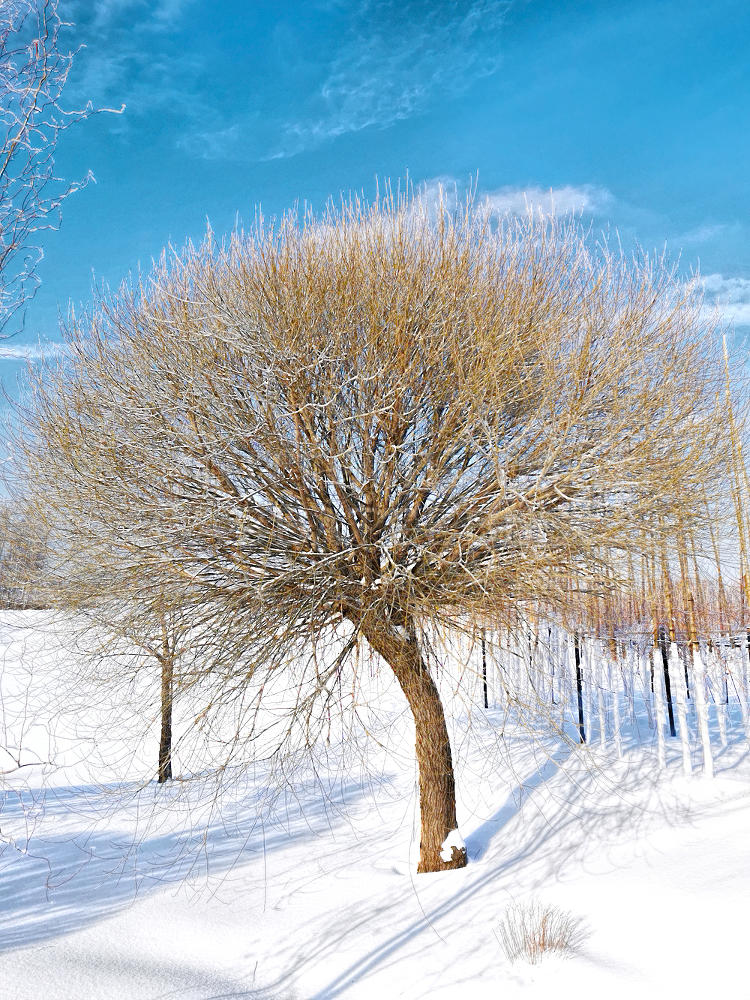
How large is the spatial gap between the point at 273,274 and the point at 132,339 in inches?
70.3

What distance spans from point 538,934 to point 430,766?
87.1 inches

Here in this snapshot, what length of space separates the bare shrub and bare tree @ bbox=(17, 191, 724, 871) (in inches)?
61.0

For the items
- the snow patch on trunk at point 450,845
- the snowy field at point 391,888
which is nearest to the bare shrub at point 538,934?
the snowy field at point 391,888

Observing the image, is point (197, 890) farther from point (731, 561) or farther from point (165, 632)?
point (731, 561)

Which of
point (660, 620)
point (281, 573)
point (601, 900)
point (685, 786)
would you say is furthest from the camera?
point (660, 620)

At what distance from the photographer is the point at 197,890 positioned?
704cm

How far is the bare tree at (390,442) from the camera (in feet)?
20.3

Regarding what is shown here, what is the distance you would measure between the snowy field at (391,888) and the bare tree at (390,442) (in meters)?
0.97

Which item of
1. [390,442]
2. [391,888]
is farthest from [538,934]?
[390,442]

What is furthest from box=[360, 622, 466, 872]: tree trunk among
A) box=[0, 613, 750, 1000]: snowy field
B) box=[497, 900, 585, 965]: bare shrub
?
box=[497, 900, 585, 965]: bare shrub

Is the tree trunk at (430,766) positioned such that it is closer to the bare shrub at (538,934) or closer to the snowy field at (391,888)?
the snowy field at (391,888)

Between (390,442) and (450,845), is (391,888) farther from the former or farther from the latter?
(390,442)

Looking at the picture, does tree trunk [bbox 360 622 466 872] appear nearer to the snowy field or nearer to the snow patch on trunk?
the snow patch on trunk

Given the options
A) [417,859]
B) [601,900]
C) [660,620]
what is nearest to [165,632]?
[417,859]
